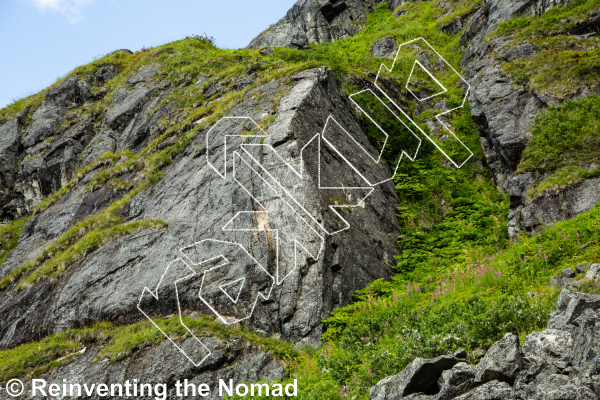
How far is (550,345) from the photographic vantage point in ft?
15.4

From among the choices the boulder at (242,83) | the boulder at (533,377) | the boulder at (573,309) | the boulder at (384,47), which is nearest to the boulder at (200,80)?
the boulder at (242,83)

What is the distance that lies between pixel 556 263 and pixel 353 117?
983 centimetres

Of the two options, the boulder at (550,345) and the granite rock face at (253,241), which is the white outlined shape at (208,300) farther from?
the boulder at (550,345)

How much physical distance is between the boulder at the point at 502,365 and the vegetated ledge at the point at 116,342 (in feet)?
15.3

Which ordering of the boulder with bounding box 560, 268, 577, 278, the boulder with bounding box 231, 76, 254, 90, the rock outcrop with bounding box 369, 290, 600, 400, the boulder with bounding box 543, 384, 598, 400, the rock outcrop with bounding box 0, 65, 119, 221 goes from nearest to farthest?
the boulder with bounding box 543, 384, 598, 400
the rock outcrop with bounding box 369, 290, 600, 400
the boulder with bounding box 560, 268, 577, 278
the boulder with bounding box 231, 76, 254, 90
the rock outcrop with bounding box 0, 65, 119, 221

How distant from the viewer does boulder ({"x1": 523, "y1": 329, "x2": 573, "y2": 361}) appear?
4539mm

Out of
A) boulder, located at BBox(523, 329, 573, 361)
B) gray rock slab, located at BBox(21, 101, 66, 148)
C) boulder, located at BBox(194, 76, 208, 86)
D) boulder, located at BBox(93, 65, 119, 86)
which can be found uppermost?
boulder, located at BBox(93, 65, 119, 86)

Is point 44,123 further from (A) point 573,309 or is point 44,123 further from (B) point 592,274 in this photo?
(A) point 573,309

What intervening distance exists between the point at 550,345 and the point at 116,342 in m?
8.67

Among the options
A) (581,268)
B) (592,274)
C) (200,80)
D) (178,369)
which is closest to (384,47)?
(200,80)

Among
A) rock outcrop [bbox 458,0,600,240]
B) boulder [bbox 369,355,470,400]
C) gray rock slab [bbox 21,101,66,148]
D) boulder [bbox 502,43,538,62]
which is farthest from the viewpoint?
gray rock slab [bbox 21,101,66,148]

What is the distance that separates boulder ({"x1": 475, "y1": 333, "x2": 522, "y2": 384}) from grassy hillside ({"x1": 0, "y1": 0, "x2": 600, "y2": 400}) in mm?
790

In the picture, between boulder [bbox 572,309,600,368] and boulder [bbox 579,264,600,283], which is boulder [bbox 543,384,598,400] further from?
boulder [bbox 579,264,600,283]

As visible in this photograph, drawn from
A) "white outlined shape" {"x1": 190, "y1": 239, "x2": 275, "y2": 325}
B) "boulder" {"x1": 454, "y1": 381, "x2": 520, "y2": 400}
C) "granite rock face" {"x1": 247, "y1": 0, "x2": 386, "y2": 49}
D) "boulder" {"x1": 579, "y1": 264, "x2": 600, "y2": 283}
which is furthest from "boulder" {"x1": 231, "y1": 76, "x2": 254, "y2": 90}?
"granite rock face" {"x1": 247, "y1": 0, "x2": 386, "y2": 49}
